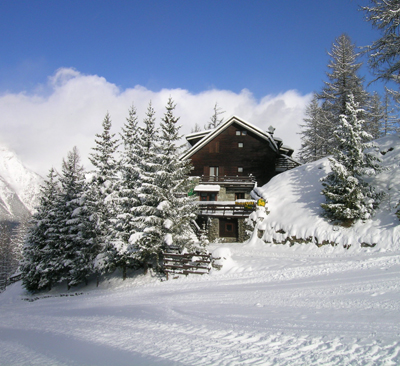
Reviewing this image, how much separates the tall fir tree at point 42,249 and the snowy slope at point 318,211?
17.5 metres

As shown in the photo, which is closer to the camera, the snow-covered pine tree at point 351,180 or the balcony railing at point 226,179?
the snow-covered pine tree at point 351,180

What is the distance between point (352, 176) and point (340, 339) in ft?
55.2

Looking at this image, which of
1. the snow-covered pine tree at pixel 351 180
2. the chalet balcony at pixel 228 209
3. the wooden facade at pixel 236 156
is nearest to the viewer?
the snow-covered pine tree at pixel 351 180

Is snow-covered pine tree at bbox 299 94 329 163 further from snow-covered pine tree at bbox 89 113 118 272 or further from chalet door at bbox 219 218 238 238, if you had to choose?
snow-covered pine tree at bbox 89 113 118 272

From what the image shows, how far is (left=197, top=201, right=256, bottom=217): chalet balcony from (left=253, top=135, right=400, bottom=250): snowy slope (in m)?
1.72

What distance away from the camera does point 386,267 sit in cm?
1212

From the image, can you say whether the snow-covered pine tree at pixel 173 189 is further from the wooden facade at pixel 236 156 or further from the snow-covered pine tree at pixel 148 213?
the wooden facade at pixel 236 156

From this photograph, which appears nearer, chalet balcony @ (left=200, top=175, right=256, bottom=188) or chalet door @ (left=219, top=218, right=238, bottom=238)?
chalet door @ (left=219, top=218, right=238, bottom=238)

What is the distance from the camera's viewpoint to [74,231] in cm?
2481

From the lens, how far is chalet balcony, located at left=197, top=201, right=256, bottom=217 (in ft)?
87.0

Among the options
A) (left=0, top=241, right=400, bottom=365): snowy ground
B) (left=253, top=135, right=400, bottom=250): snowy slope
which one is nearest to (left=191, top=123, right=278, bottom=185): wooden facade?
(left=253, top=135, right=400, bottom=250): snowy slope

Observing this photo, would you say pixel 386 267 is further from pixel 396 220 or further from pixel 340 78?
pixel 340 78

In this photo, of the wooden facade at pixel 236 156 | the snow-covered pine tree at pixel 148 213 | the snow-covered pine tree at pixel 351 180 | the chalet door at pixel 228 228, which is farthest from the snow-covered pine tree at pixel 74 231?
the snow-covered pine tree at pixel 351 180

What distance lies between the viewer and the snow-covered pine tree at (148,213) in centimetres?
1872
